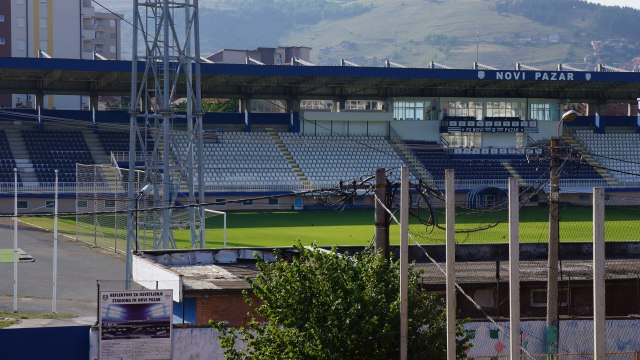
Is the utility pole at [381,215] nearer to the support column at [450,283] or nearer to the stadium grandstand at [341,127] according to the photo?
the support column at [450,283]

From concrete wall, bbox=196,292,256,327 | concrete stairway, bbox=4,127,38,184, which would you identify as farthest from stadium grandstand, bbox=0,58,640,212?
concrete wall, bbox=196,292,256,327

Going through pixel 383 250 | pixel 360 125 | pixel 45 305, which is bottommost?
pixel 45 305

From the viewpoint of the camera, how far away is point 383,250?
18.9 metres

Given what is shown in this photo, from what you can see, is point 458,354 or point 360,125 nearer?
point 458,354

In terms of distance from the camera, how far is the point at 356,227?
170 ft

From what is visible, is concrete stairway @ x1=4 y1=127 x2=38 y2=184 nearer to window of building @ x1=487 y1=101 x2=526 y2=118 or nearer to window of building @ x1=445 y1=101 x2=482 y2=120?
window of building @ x1=445 y1=101 x2=482 y2=120

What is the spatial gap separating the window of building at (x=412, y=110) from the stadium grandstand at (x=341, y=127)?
6 cm

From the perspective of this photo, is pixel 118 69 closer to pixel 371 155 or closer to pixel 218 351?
pixel 371 155

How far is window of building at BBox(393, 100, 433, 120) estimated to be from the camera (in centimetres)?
7188

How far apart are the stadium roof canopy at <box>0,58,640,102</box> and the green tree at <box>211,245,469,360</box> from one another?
141 feet

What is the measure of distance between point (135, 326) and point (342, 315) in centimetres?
658

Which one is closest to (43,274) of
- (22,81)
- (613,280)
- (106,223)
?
(106,223)

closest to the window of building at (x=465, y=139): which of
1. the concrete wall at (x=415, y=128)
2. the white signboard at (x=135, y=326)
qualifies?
the concrete wall at (x=415, y=128)

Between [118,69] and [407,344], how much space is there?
44.9 metres
